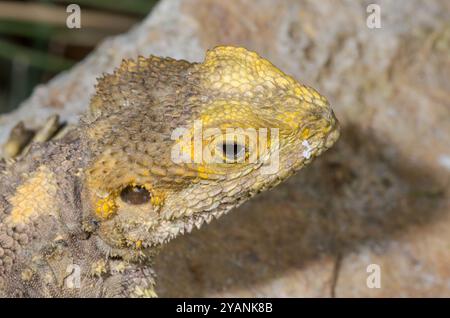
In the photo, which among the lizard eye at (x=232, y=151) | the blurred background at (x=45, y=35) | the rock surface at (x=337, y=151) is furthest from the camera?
the blurred background at (x=45, y=35)

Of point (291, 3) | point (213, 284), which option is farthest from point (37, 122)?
point (291, 3)

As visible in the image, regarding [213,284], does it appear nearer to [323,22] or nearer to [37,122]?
[37,122]

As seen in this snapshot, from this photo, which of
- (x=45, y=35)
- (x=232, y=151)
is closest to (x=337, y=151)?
(x=232, y=151)

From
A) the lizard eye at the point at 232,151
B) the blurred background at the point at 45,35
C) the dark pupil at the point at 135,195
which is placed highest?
the blurred background at the point at 45,35

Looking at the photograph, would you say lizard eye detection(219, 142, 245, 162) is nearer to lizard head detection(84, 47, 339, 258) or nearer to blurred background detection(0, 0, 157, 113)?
lizard head detection(84, 47, 339, 258)

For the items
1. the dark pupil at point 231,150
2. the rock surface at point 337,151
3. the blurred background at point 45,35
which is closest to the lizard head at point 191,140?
the dark pupil at point 231,150

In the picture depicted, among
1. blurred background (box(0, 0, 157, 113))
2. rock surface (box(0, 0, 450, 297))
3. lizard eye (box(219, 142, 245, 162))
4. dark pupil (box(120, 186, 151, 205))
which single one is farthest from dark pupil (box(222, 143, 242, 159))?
blurred background (box(0, 0, 157, 113))

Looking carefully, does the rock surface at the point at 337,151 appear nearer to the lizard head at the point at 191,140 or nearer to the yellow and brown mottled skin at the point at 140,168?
the yellow and brown mottled skin at the point at 140,168
